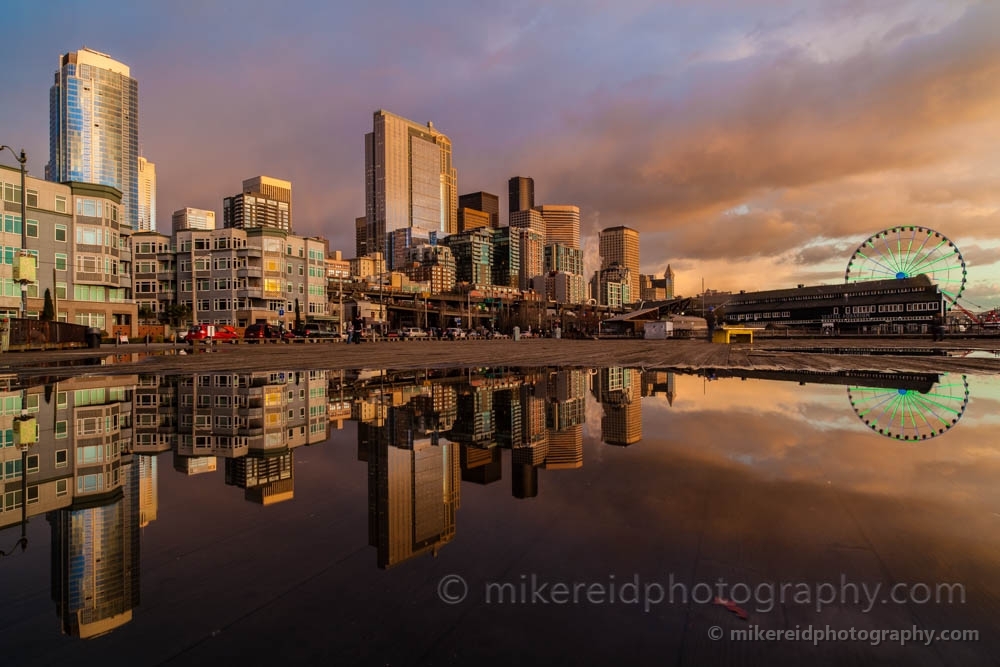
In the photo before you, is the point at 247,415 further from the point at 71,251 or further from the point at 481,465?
the point at 71,251

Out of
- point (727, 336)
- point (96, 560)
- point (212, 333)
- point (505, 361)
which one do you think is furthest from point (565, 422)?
point (212, 333)

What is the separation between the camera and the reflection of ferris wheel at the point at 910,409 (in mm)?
6273

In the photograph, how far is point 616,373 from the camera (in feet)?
48.2

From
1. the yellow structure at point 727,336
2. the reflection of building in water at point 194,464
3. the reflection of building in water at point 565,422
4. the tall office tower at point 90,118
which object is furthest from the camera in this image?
the tall office tower at point 90,118

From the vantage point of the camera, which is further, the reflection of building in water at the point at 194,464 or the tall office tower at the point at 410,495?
the reflection of building in water at the point at 194,464

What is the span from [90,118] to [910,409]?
247694 mm

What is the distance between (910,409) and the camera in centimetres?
779

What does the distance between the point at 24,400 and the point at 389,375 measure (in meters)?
7.42

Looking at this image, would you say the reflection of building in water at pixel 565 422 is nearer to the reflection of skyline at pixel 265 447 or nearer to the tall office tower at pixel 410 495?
the reflection of skyline at pixel 265 447

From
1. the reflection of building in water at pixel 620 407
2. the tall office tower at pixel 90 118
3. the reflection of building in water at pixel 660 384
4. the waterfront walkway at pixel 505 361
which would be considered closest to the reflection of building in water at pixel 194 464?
the reflection of building in water at pixel 620 407

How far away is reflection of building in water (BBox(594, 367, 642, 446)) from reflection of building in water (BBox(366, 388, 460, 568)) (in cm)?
195

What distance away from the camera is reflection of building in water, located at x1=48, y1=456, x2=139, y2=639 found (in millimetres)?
2250

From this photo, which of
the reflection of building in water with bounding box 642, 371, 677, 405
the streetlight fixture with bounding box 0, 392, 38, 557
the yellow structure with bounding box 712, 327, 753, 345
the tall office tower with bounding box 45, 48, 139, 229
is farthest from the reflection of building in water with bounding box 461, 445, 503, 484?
the tall office tower with bounding box 45, 48, 139, 229

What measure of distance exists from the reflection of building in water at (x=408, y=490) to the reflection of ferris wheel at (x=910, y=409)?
16.7 ft
